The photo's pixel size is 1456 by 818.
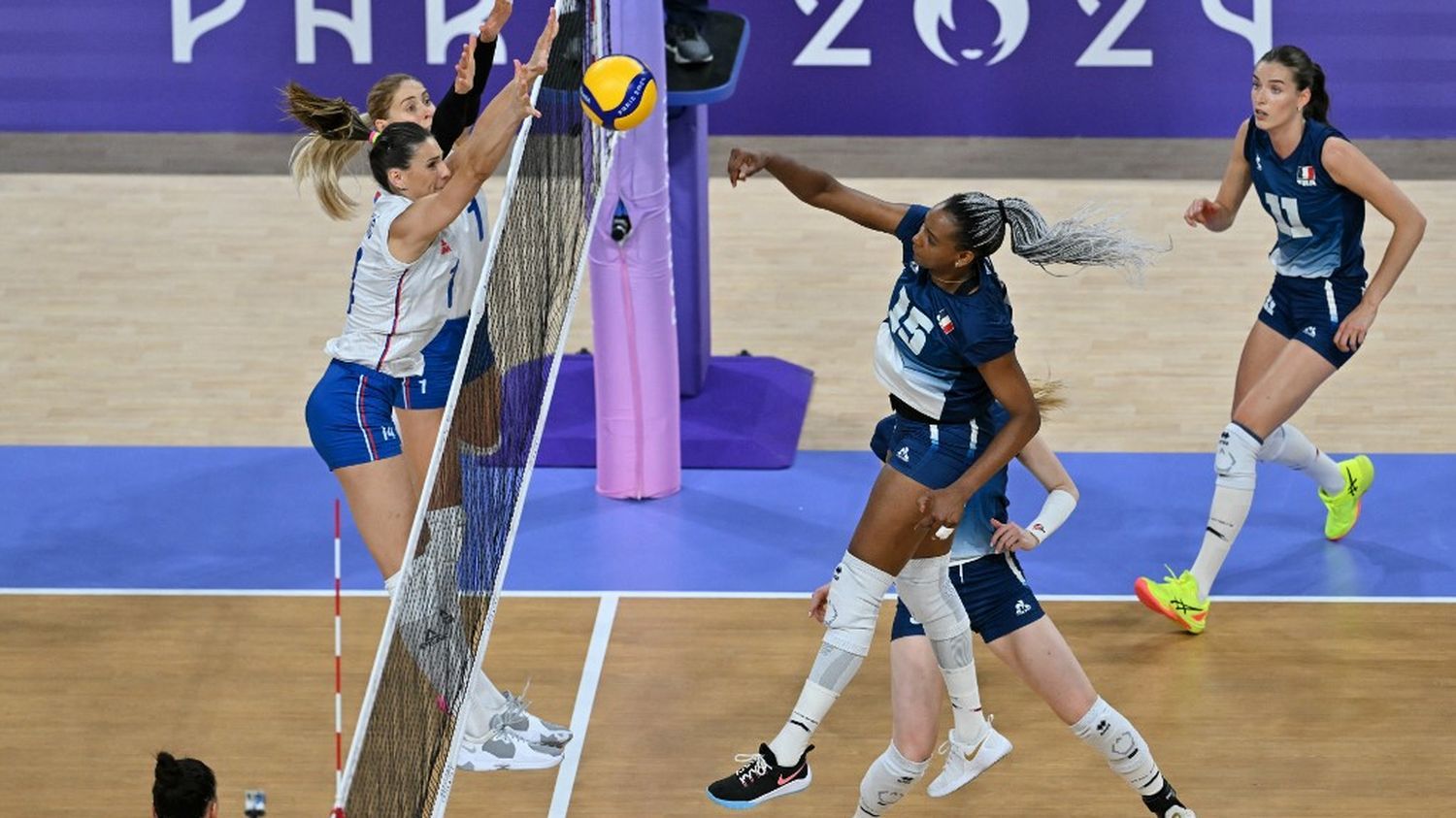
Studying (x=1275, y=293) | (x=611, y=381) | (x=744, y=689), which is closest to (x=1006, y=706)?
(x=744, y=689)

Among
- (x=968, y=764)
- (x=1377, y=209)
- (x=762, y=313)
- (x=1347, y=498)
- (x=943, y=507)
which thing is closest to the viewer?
(x=943, y=507)

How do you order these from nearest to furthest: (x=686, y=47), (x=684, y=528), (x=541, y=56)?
1. (x=541, y=56)
2. (x=684, y=528)
3. (x=686, y=47)

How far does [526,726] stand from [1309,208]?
3.67 meters

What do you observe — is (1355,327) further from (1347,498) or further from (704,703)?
(704,703)

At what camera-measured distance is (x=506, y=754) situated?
7566 millimetres

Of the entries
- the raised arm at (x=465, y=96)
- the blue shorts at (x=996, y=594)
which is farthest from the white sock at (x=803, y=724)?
the raised arm at (x=465, y=96)

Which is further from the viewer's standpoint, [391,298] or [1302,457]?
[1302,457]

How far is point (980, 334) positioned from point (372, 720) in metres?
2.03

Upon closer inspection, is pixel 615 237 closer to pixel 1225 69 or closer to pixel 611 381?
pixel 611 381

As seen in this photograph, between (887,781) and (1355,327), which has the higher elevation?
(1355,327)

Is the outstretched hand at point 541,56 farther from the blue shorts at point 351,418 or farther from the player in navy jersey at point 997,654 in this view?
the player in navy jersey at point 997,654

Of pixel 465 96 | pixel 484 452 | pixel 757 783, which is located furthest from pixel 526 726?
pixel 465 96

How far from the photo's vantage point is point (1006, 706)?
8109 mm

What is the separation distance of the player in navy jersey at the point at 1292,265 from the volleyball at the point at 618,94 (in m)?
2.43
